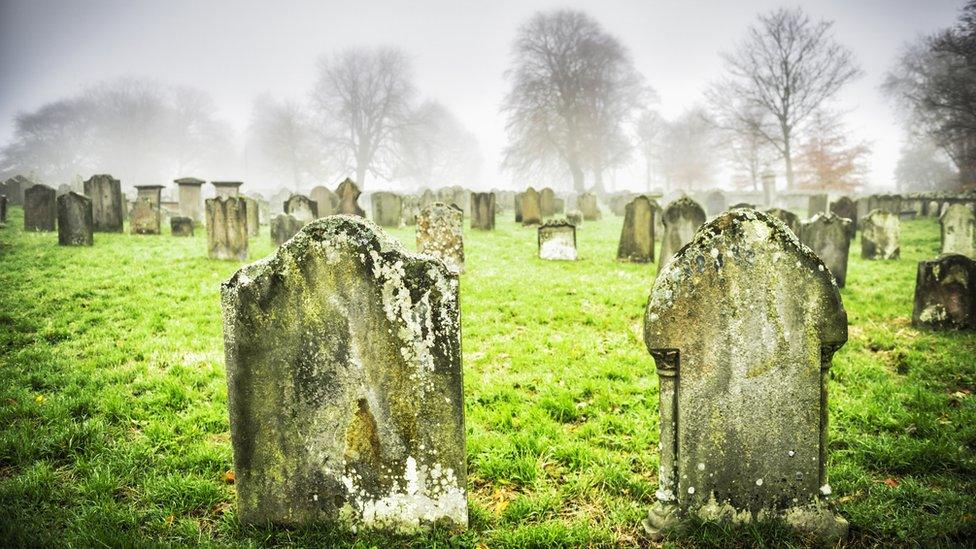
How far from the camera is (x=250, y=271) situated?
2.49 m

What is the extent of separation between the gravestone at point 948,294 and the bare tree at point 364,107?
165 ft

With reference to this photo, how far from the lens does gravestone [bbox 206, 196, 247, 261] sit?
32.9 ft

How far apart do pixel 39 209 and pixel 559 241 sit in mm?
14675

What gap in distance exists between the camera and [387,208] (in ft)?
63.1

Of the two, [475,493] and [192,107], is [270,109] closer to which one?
[192,107]

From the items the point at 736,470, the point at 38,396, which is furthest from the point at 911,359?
the point at 38,396

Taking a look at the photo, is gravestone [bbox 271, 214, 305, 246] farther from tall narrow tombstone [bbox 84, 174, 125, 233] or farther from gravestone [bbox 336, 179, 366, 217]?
tall narrow tombstone [bbox 84, 174, 125, 233]

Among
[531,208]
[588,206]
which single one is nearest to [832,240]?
[531,208]

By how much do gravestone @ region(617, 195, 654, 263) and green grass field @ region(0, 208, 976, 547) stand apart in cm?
354

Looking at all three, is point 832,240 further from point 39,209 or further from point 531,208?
point 39,209

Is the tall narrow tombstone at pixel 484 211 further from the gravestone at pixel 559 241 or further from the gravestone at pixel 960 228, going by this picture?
the gravestone at pixel 960 228

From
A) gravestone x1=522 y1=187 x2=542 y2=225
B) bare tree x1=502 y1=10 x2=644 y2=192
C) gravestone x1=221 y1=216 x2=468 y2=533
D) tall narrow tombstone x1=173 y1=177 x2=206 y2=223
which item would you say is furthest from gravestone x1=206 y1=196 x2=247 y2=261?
bare tree x1=502 y1=10 x2=644 y2=192

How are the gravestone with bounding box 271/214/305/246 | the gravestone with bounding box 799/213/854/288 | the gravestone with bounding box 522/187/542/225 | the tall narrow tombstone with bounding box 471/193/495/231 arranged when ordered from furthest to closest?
the gravestone with bounding box 522/187/542/225, the tall narrow tombstone with bounding box 471/193/495/231, the gravestone with bounding box 271/214/305/246, the gravestone with bounding box 799/213/854/288

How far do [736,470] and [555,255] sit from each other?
8.75 metres
